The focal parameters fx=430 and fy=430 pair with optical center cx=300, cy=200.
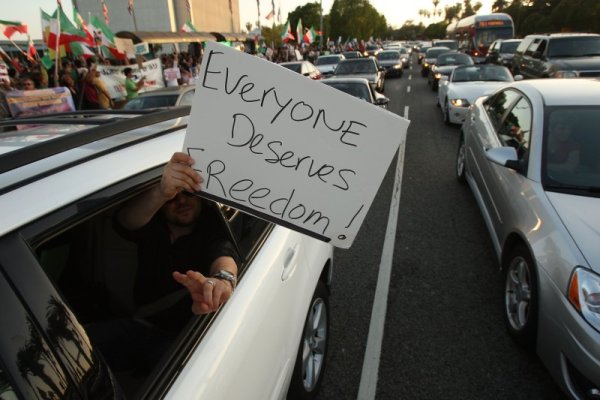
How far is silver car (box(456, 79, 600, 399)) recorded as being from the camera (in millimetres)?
2162

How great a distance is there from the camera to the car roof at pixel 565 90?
137 inches

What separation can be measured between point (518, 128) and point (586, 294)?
6.77ft

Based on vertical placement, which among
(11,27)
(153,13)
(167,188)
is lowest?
(167,188)

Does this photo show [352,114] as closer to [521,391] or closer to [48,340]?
[48,340]

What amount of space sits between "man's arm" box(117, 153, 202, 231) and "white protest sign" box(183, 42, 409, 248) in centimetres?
3

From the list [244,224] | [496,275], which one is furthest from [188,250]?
[496,275]

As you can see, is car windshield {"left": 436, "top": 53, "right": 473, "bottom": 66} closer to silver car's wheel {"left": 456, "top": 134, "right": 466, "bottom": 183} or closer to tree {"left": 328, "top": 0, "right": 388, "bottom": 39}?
silver car's wheel {"left": 456, "top": 134, "right": 466, "bottom": 183}

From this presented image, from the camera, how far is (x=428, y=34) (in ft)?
406

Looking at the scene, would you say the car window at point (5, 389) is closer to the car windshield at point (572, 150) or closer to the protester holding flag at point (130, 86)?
the car windshield at point (572, 150)

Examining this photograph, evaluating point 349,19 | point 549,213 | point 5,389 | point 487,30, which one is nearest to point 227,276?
point 5,389

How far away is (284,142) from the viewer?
1.53 m

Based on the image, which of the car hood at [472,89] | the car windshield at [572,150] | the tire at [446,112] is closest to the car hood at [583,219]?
the car windshield at [572,150]

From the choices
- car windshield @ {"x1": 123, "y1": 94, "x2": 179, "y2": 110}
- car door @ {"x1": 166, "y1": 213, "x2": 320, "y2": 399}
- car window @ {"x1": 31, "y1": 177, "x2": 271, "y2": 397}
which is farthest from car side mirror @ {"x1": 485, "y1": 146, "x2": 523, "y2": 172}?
car windshield @ {"x1": 123, "y1": 94, "x2": 179, "y2": 110}

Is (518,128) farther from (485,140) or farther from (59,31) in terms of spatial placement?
(59,31)
